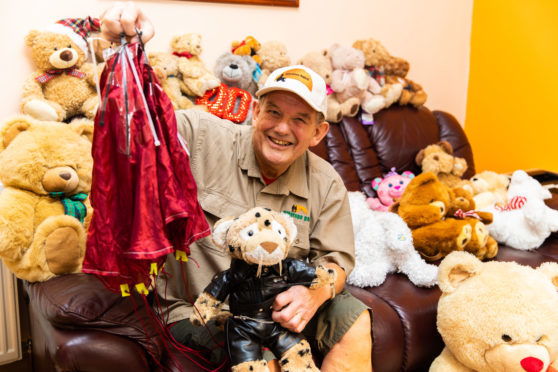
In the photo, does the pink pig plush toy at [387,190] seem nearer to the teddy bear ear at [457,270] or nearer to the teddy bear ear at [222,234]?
the teddy bear ear at [457,270]

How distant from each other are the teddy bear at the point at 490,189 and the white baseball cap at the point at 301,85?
1.39 m

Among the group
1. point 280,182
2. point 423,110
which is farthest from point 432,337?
point 423,110

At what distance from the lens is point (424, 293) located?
1.63 metres

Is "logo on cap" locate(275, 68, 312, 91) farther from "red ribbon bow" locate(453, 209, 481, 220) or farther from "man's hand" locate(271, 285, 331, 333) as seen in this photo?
"red ribbon bow" locate(453, 209, 481, 220)

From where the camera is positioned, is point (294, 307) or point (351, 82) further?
point (351, 82)

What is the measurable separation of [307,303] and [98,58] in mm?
Result: 1405

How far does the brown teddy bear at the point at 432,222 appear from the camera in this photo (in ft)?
5.86

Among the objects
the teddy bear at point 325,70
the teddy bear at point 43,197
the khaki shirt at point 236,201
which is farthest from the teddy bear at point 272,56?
the teddy bear at point 43,197

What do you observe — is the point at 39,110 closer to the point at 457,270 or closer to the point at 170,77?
the point at 170,77

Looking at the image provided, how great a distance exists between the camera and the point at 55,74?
5.83 feet

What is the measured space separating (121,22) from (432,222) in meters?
1.41

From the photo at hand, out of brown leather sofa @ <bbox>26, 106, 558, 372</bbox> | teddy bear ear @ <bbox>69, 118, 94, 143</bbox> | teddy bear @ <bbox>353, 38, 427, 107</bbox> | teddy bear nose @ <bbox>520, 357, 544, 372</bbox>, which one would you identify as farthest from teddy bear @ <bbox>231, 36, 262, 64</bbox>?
teddy bear nose @ <bbox>520, 357, 544, 372</bbox>

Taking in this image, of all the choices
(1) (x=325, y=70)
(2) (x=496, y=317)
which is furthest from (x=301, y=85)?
(1) (x=325, y=70)

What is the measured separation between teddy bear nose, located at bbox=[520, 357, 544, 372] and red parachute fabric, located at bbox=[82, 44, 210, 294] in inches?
40.0
